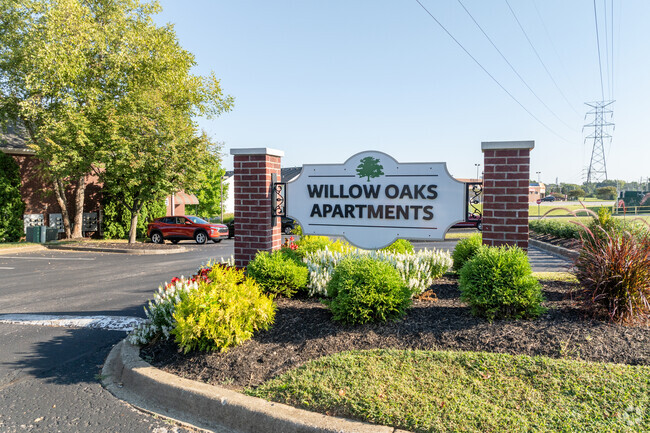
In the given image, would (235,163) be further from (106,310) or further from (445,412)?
(445,412)

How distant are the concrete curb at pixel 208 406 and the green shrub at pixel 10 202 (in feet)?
69.9

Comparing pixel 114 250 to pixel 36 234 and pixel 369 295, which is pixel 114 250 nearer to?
pixel 36 234

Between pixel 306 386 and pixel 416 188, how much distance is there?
3.16 metres

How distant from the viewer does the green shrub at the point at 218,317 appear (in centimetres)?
460

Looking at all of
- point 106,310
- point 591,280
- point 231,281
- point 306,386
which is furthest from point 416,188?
point 106,310

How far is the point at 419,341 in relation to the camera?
4.59 metres

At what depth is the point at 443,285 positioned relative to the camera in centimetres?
728

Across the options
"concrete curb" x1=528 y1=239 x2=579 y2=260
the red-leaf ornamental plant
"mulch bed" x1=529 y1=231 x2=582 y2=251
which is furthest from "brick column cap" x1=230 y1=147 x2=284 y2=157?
"mulch bed" x1=529 y1=231 x2=582 y2=251

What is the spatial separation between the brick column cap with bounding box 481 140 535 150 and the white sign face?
599mm

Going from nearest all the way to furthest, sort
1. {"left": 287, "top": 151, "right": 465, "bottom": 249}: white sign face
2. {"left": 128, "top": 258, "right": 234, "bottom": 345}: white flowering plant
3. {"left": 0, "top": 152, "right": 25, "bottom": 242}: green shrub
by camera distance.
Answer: {"left": 128, "top": 258, "right": 234, "bottom": 345}: white flowering plant, {"left": 287, "top": 151, "right": 465, "bottom": 249}: white sign face, {"left": 0, "top": 152, "right": 25, "bottom": 242}: green shrub

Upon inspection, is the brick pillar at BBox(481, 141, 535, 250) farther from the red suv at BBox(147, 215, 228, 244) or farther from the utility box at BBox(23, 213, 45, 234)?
the utility box at BBox(23, 213, 45, 234)

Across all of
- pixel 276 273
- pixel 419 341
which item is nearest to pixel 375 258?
pixel 276 273

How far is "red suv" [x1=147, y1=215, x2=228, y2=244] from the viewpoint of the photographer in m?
23.8

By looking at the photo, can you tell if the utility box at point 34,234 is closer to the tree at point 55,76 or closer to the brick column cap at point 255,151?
the tree at point 55,76
